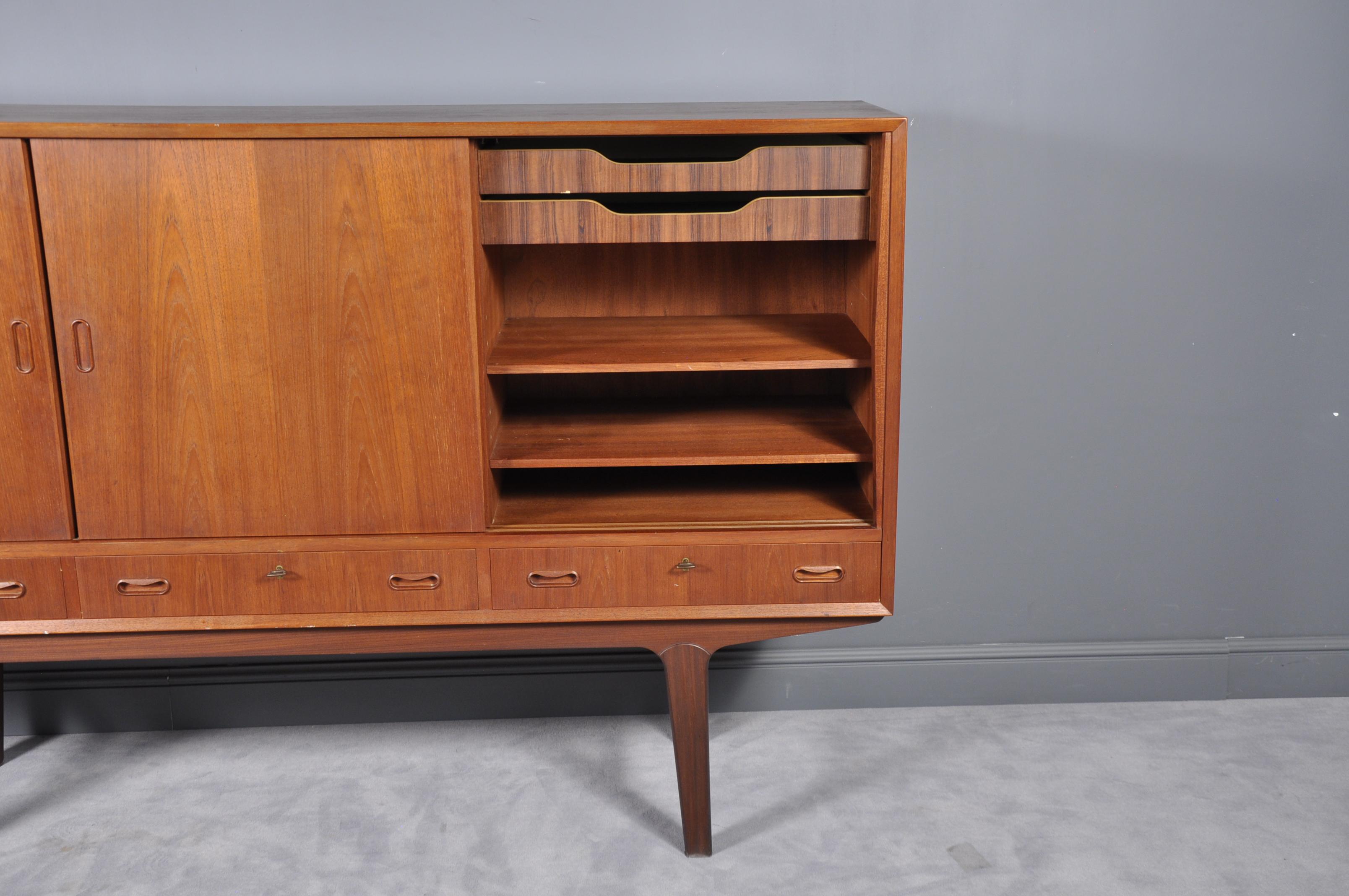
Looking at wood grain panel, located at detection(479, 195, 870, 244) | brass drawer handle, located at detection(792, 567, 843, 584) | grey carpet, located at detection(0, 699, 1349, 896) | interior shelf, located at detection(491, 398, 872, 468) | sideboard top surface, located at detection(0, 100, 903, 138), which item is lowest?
grey carpet, located at detection(0, 699, 1349, 896)

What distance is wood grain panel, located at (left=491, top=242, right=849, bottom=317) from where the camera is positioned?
2.10 metres

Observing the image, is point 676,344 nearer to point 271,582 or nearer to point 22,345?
point 271,582

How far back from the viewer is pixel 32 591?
174 cm

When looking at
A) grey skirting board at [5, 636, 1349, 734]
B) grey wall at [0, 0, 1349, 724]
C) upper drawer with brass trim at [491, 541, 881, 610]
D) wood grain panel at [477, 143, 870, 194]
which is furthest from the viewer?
grey skirting board at [5, 636, 1349, 734]

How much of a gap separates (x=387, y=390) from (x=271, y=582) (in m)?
0.39

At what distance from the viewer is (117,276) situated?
5.35ft

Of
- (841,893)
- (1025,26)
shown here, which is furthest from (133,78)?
(841,893)

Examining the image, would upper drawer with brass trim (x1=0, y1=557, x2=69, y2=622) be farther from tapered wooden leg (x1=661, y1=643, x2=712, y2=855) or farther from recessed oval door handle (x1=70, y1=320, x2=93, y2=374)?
tapered wooden leg (x1=661, y1=643, x2=712, y2=855)

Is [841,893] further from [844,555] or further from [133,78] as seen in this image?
[133,78]

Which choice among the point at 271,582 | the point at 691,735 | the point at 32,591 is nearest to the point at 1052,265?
the point at 691,735

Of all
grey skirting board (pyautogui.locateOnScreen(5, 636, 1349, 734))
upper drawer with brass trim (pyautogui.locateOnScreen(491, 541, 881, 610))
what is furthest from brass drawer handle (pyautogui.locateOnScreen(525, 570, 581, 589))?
grey skirting board (pyautogui.locateOnScreen(5, 636, 1349, 734))

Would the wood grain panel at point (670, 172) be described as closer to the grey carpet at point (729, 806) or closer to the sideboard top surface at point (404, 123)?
the sideboard top surface at point (404, 123)

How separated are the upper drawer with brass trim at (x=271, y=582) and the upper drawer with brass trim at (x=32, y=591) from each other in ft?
0.13

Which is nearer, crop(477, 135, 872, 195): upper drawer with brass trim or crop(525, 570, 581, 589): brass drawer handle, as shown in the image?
crop(477, 135, 872, 195): upper drawer with brass trim
